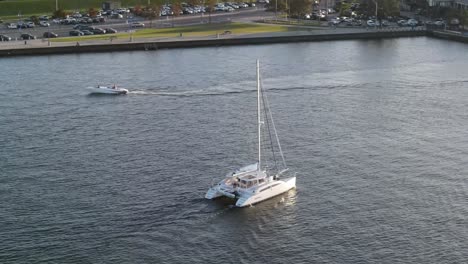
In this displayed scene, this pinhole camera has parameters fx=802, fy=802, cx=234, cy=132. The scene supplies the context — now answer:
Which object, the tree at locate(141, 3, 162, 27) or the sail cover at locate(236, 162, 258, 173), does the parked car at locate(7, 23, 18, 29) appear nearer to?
the tree at locate(141, 3, 162, 27)

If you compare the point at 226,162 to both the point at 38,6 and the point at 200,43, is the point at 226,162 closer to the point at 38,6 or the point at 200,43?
the point at 200,43

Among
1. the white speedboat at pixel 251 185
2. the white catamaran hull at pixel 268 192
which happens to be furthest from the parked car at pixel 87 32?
the white catamaran hull at pixel 268 192

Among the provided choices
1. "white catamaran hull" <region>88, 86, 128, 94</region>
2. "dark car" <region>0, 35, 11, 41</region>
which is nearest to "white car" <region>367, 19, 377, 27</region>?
"dark car" <region>0, 35, 11, 41</region>

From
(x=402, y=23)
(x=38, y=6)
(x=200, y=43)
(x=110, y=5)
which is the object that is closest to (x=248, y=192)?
(x=200, y=43)

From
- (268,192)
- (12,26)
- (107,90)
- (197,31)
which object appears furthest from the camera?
(12,26)

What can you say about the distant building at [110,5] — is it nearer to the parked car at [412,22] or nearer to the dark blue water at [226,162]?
the dark blue water at [226,162]
